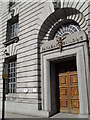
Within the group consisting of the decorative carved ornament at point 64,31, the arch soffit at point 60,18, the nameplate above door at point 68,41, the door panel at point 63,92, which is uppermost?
the arch soffit at point 60,18

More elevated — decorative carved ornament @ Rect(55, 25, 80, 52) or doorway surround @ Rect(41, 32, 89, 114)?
decorative carved ornament @ Rect(55, 25, 80, 52)

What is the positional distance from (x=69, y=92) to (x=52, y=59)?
2432 millimetres

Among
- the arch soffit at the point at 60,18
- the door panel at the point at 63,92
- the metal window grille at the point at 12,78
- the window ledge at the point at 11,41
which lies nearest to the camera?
the arch soffit at the point at 60,18

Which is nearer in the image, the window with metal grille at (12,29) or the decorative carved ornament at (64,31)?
the decorative carved ornament at (64,31)

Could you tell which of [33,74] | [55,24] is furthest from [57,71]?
[55,24]

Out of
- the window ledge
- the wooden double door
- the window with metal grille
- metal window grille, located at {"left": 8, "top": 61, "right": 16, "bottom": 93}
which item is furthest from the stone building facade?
the window with metal grille

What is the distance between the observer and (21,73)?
39.2ft

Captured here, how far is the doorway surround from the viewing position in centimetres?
823

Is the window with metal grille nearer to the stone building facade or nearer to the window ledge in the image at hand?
the window ledge

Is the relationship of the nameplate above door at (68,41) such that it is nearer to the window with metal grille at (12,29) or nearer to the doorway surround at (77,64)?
the doorway surround at (77,64)

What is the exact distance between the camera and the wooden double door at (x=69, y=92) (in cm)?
954

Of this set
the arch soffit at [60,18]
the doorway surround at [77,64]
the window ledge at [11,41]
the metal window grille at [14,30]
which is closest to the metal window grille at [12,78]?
the window ledge at [11,41]

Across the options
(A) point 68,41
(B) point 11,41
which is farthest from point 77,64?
(B) point 11,41

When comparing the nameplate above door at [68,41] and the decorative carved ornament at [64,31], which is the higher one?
the decorative carved ornament at [64,31]
